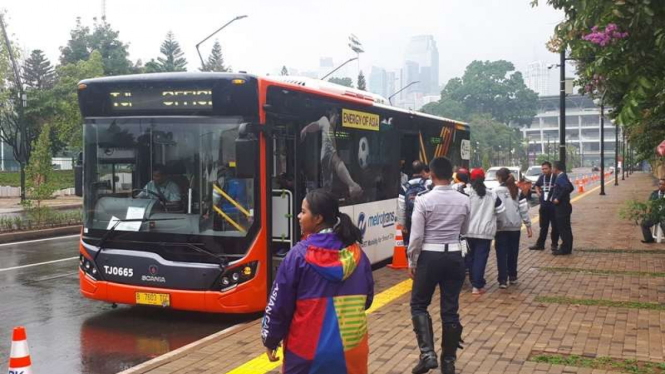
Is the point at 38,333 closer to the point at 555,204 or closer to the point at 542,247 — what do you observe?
the point at 555,204

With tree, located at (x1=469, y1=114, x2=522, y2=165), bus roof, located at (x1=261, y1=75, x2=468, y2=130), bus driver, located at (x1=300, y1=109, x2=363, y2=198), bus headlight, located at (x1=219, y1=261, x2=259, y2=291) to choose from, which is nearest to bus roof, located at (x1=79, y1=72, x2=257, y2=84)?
bus roof, located at (x1=261, y1=75, x2=468, y2=130)

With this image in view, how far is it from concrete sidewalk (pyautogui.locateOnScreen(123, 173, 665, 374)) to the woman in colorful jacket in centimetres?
270

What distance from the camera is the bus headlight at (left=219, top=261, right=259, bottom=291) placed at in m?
7.97

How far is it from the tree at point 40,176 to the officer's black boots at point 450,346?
16.0 metres

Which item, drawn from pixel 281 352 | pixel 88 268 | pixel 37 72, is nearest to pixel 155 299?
pixel 88 268

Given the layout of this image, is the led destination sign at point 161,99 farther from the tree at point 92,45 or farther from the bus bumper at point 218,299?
the tree at point 92,45

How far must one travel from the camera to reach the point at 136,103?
8383 millimetres

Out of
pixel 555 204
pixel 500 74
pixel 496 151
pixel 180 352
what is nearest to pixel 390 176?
pixel 555 204

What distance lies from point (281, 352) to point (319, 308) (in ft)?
10.7

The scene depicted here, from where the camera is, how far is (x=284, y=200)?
889 cm

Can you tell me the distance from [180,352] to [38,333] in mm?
2091

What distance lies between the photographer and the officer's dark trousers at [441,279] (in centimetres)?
599

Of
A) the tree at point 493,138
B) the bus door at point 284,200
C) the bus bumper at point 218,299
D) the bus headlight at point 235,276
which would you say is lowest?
the bus bumper at point 218,299

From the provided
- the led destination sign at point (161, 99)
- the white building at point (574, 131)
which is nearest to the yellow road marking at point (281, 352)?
the led destination sign at point (161, 99)
